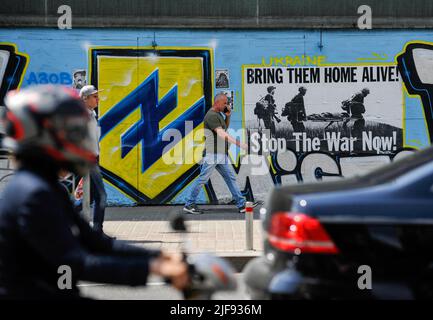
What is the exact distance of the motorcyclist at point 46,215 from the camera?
263 centimetres

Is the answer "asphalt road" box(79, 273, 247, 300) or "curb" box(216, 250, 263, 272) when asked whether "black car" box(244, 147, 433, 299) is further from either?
"curb" box(216, 250, 263, 272)

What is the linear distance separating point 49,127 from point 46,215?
0.34 m

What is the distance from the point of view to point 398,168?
4820 mm

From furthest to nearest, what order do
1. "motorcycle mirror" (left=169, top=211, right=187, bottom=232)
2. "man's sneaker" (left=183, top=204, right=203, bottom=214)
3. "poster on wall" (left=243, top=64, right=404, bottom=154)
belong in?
"poster on wall" (left=243, top=64, right=404, bottom=154), "man's sneaker" (left=183, top=204, right=203, bottom=214), "motorcycle mirror" (left=169, top=211, right=187, bottom=232)

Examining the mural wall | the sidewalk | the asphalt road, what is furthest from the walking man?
the asphalt road

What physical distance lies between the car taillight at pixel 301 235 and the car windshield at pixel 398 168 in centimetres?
64

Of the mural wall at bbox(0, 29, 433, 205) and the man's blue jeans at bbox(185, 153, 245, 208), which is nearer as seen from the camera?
the man's blue jeans at bbox(185, 153, 245, 208)

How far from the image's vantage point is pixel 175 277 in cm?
268

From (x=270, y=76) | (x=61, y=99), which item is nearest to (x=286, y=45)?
(x=270, y=76)

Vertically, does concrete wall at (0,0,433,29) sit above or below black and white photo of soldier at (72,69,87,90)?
above

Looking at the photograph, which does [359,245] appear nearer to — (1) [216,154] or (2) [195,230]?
(2) [195,230]

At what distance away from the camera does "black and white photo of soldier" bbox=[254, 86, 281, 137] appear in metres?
12.9

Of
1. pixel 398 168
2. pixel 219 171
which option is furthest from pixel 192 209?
pixel 398 168

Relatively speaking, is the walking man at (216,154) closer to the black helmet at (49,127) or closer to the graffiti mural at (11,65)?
the graffiti mural at (11,65)
